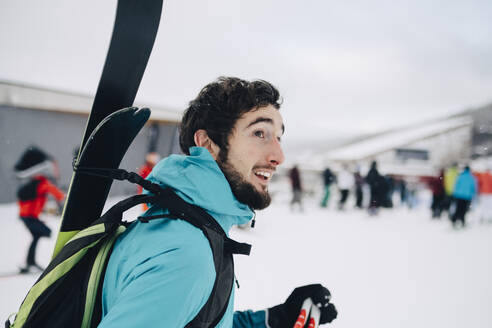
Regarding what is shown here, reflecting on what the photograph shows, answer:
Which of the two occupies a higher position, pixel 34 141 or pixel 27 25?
pixel 27 25

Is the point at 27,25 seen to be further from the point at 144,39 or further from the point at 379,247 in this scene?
the point at 379,247

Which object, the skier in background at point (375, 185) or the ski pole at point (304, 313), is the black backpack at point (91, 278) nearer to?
the ski pole at point (304, 313)

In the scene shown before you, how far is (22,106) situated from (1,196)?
7.75 ft

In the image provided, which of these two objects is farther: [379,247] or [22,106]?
[22,106]

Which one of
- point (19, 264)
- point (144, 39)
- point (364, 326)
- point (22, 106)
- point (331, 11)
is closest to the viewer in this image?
point (144, 39)

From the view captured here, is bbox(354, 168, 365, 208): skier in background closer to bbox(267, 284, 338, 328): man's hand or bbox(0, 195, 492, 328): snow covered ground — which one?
bbox(0, 195, 492, 328): snow covered ground

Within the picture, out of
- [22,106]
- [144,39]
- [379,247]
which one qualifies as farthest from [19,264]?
[379,247]

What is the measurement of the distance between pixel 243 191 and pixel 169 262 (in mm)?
362

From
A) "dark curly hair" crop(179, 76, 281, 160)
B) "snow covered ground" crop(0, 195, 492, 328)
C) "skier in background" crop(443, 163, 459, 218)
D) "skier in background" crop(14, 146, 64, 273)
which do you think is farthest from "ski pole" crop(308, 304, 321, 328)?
"skier in background" crop(443, 163, 459, 218)

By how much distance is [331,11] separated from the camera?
3973 millimetres

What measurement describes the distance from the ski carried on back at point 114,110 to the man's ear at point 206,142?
0.19 m

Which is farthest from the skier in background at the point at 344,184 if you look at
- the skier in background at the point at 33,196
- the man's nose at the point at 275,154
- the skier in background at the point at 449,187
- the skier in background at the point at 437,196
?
the man's nose at the point at 275,154

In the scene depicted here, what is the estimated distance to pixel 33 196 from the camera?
343cm

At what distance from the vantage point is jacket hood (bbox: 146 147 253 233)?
719 mm
